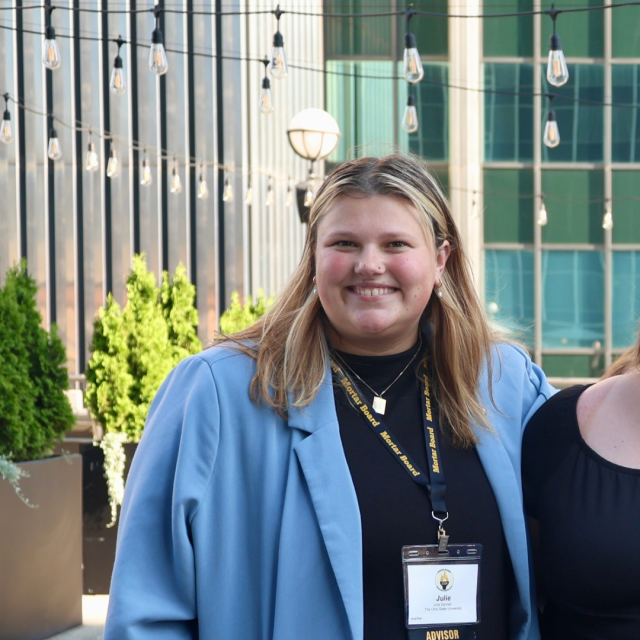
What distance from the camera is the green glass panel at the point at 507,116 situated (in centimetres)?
1630

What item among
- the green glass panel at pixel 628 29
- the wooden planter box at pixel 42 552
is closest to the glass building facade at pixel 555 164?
the green glass panel at pixel 628 29

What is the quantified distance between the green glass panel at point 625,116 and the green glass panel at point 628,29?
302mm

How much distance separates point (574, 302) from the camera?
16.6 m

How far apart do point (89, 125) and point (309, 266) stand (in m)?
11.9

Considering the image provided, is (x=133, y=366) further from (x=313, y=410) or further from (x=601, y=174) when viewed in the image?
(x=601, y=174)

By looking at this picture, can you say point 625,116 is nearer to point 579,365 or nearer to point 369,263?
point 579,365

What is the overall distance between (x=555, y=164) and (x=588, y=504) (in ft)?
49.4

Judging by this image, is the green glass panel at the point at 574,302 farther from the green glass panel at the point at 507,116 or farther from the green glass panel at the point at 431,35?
the green glass panel at the point at 431,35

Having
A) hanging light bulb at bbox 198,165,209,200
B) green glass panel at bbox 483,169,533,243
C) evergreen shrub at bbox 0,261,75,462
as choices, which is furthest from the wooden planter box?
green glass panel at bbox 483,169,533,243

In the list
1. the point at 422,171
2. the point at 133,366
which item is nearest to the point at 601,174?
the point at 133,366

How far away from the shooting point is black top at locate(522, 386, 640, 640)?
80.1 inches

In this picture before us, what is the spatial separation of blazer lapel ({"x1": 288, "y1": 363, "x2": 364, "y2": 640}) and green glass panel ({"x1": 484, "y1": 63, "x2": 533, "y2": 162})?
1490cm

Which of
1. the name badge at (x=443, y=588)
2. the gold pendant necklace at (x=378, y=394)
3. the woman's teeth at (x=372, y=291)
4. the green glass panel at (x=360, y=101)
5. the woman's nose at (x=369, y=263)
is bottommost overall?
the name badge at (x=443, y=588)

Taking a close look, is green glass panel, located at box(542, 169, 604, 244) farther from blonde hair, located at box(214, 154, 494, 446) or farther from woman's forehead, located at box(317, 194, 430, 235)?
woman's forehead, located at box(317, 194, 430, 235)
